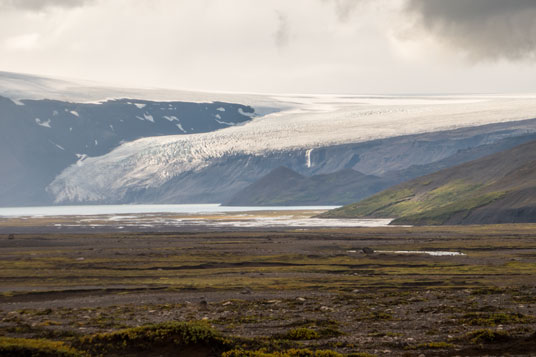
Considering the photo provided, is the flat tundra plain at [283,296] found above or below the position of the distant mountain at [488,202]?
above

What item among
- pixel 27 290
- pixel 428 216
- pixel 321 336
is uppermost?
pixel 321 336

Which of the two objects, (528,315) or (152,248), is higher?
(528,315)

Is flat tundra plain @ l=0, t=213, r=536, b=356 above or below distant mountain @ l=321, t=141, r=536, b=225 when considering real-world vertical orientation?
above

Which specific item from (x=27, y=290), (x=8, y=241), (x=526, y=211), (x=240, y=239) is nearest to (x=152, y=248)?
(x=240, y=239)

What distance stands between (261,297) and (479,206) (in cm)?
12243

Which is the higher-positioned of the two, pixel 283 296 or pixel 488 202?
pixel 283 296

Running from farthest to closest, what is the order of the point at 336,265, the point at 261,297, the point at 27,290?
1. the point at 336,265
2. the point at 27,290
3. the point at 261,297

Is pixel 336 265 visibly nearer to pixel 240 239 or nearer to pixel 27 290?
pixel 27 290

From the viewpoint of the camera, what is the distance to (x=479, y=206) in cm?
15862

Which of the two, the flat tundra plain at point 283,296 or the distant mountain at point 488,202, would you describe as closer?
the flat tundra plain at point 283,296

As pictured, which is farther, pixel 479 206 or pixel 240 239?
pixel 479 206

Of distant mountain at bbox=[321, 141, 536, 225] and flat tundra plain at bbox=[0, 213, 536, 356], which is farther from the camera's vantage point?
distant mountain at bbox=[321, 141, 536, 225]

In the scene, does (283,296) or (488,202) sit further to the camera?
(488,202)

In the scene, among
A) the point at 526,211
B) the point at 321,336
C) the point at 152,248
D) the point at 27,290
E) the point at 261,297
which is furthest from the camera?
the point at 526,211
